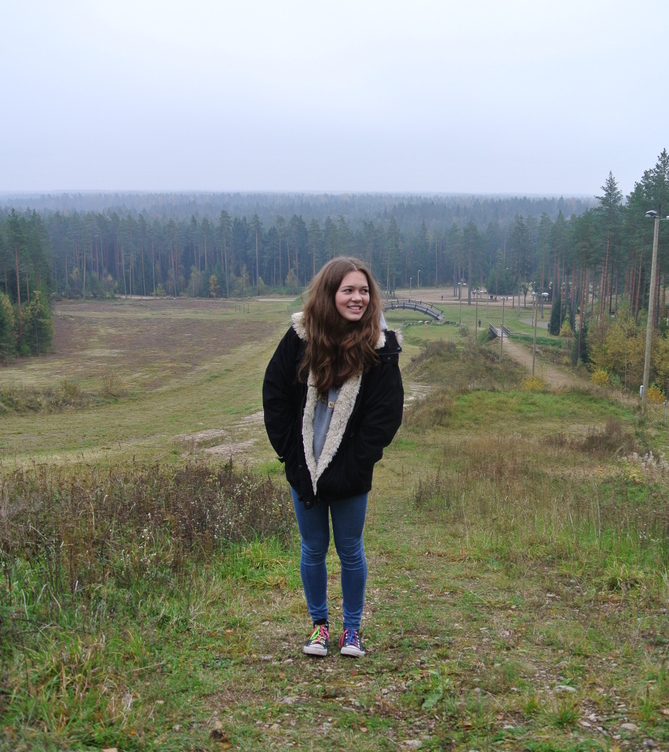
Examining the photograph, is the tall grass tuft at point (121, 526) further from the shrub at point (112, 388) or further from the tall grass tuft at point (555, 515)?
the shrub at point (112, 388)

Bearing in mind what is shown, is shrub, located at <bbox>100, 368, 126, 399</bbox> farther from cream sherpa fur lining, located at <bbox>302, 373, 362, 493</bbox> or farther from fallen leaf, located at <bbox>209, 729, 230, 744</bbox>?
fallen leaf, located at <bbox>209, 729, 230, 744</bbox>

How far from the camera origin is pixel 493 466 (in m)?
11.8

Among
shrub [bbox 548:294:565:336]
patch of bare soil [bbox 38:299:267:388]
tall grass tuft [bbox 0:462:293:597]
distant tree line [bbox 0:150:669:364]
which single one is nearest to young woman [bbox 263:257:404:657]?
tall grass tuft [bbox 0:462:293:597]

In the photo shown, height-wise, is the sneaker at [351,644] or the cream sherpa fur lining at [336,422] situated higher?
the cream sherpa fur lining at [336,422]

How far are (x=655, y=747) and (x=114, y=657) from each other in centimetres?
218

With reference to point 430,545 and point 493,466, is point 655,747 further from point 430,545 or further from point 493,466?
point 493,466

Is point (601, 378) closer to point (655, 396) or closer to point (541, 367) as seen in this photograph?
point (541, 367)

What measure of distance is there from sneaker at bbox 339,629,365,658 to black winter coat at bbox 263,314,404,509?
717 millimetres

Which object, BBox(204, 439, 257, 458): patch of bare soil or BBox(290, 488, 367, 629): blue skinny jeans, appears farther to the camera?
BBox(204, 439, 257, 458): patch of bare soil

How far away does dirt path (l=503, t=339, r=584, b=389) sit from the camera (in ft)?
124

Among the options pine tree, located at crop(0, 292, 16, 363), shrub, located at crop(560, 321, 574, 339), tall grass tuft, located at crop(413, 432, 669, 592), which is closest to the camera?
tall grass tuft, located at crop(413, 432, 669, 592)

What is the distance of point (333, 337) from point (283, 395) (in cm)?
39

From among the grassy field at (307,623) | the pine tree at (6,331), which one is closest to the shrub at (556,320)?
the pine tree at (6,331)

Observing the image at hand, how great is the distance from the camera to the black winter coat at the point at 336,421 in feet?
11.2
